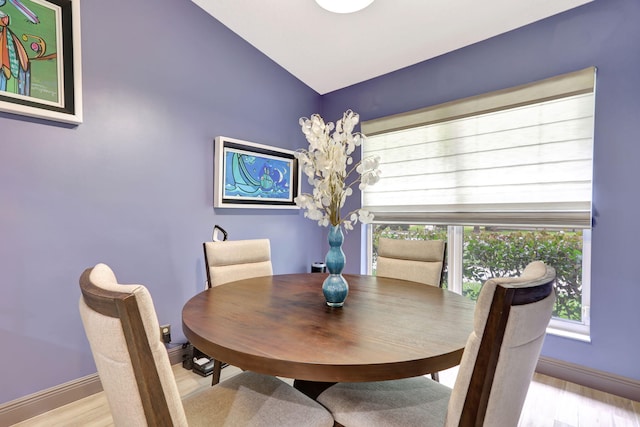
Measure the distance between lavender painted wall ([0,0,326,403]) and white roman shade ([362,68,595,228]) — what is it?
137 cm

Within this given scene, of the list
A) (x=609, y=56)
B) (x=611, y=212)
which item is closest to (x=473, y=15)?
(x=609, y=56)

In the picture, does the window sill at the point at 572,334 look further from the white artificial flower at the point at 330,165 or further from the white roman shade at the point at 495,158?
the white artificial flower at the point at 330,165

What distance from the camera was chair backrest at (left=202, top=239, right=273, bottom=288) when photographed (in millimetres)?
1926

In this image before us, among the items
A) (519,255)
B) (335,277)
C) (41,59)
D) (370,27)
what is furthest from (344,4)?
(519,255)

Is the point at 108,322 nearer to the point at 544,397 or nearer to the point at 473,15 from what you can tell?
the point at 544,397

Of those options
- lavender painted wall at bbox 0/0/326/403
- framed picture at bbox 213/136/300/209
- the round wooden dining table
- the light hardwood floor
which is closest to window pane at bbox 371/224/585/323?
the light hardwood floor

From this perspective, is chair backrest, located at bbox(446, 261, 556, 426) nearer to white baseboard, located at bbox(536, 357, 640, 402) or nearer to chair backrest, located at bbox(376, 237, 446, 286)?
chair backrest, located at bbox(376, 237, 446, 286)

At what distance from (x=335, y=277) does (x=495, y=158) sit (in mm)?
1815

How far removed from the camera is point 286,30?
8.35 ft

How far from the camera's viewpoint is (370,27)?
238 centimetres

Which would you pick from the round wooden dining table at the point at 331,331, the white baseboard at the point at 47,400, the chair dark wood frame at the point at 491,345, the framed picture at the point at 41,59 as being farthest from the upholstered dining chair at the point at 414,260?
the framed picture at the point at 41,59

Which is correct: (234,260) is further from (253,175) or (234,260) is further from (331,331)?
(331,331)

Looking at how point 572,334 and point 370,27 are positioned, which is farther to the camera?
point 370,27

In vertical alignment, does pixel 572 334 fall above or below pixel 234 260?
below
